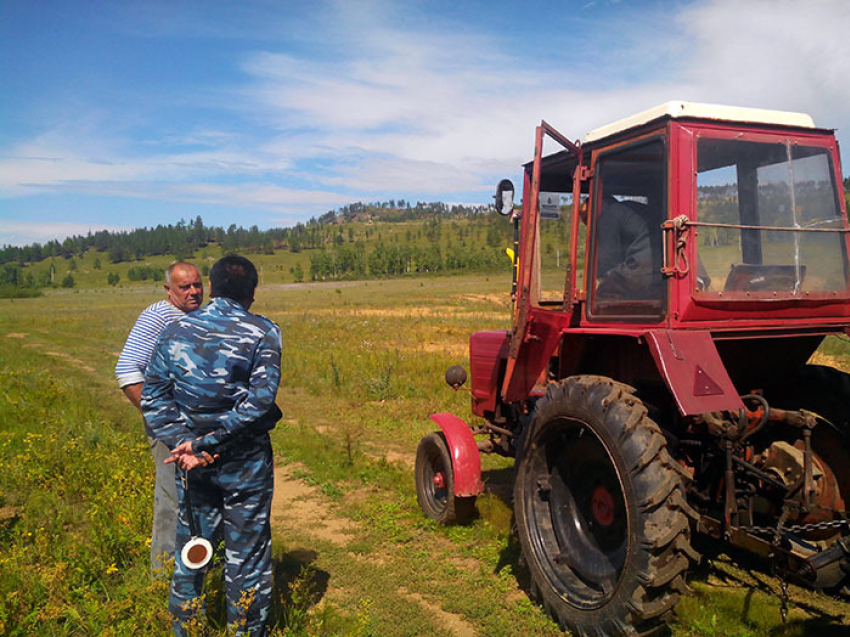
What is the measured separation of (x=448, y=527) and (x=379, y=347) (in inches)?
475

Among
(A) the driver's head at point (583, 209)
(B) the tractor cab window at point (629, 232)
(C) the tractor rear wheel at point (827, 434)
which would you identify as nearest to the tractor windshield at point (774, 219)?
(B) the tractor cab window at point (629, 232)

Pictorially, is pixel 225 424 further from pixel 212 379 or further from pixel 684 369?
pixel 684 369

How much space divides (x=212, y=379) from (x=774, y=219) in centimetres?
355

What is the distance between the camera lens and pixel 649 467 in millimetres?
3059

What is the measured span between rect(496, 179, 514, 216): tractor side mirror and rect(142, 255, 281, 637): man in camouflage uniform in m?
2.36

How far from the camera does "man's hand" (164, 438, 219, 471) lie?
9.66 ft

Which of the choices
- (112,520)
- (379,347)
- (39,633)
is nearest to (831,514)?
(39,633)

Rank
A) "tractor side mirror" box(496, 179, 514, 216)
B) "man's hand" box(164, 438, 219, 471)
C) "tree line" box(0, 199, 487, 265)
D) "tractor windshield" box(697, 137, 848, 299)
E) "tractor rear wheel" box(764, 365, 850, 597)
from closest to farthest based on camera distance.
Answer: "man's hand" box(164, 438, 219, 471)
"tractor windshield" box(697, 137, 848, 299)
"tractor rear wheel" box(764, 365, 850, 597)
"tractor side mirror" box(496, 179, 514, 216)
"tree line" box(0, 199, 487, 265)

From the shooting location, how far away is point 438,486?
559 cm

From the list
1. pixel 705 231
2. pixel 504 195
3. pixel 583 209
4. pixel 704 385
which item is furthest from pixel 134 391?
pixel 705 231

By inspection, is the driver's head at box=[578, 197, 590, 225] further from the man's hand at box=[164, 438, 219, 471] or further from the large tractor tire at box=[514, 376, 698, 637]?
the man's hand at box=[164, 438, 219, 471]

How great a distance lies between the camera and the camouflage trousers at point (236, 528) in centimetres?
312

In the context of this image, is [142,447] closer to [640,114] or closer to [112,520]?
[112,520]

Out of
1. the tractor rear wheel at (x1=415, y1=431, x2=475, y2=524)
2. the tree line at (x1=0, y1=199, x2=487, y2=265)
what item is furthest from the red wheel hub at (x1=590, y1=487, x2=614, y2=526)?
the tree line at (x1=0, y1=199, x2=487, y2=265)
